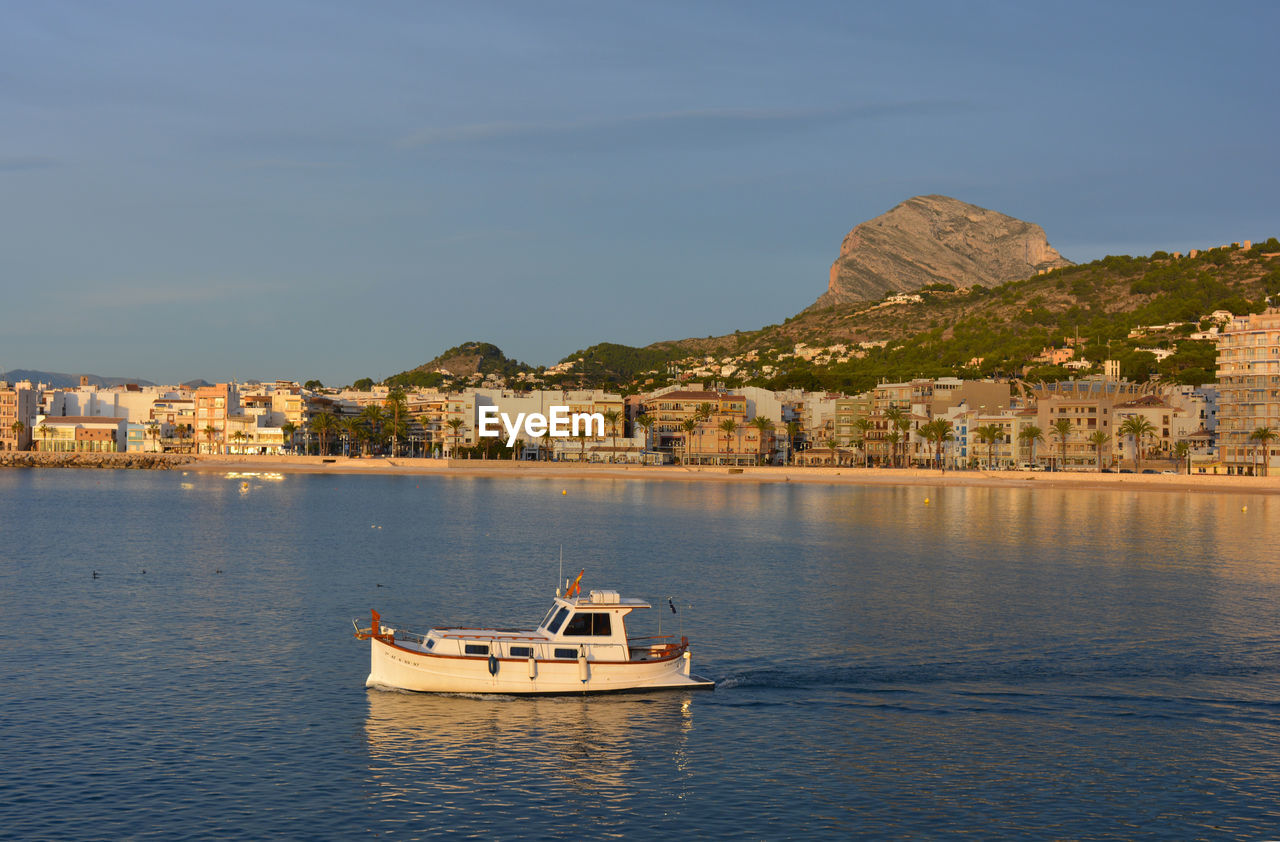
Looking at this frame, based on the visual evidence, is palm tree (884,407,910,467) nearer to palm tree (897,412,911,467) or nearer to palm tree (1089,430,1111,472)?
palm tree (897,412,911,467)

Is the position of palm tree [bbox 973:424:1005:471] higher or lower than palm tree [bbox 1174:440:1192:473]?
higher

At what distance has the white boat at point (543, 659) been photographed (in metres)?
31.7

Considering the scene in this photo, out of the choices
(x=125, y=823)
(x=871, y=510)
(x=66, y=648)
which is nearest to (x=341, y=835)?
(x=125, y=823)

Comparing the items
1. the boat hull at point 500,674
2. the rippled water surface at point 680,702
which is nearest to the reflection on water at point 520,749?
the rippled water surface at point 680,702

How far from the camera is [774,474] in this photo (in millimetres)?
173875

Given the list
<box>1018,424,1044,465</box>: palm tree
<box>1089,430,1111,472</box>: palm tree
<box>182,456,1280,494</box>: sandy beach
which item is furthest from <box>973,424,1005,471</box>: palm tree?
<box>1089,430,1111,472</box>: palm tree

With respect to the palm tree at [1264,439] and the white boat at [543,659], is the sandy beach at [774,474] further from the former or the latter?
the white boat at [543,659]

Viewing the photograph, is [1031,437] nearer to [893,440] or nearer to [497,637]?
[893,440]

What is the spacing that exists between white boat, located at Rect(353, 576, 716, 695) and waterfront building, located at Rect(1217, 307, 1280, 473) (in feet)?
482

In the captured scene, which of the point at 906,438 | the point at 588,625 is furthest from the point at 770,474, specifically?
the point at 588,625

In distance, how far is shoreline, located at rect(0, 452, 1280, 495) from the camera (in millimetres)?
145125

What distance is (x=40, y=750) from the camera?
26656 mm

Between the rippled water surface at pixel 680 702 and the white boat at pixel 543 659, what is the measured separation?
1.83 ft

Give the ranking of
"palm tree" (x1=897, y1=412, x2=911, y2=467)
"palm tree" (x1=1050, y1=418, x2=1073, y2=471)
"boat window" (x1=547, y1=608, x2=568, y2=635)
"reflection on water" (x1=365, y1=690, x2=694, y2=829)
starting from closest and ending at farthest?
"reflection on water" (x1=365, y1=690, x2=694, y2=829), "boat window" (x1=547, y1=608, x2=568, y2=635), "palm tree" (x1=1050, y1=418, x2=1073, y2=471), "palm tree" (x1=897, y1=412, x2=911, y2=467)
